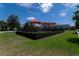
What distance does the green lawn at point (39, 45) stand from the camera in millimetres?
4715

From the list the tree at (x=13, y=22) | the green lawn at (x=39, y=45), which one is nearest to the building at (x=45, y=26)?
the green lawn at (x=39, y=45)

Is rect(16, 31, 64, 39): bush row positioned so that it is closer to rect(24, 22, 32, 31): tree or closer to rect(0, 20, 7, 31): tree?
rect(24, 22, 32, 31): tree

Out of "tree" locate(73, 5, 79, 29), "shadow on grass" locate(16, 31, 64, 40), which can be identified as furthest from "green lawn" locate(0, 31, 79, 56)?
"tree" locate(73, 5, 79, 29)

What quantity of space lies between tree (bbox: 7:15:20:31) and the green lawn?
131 millimetres

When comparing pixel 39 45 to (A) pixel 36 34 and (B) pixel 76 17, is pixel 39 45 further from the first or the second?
(B) pixel 76 17

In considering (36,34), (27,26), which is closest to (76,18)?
(36,34)

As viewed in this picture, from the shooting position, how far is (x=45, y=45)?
477cm

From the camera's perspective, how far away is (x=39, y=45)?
477 centimetres

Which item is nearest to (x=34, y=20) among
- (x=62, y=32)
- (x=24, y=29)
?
(x=24, y=29)

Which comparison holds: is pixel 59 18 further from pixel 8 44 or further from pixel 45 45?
pixel 8 44

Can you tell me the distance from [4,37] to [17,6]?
611 mm

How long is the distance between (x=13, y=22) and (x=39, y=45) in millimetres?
632

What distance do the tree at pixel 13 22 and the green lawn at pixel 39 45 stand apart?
13cm

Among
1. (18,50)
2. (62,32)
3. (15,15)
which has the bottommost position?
(18,50)
